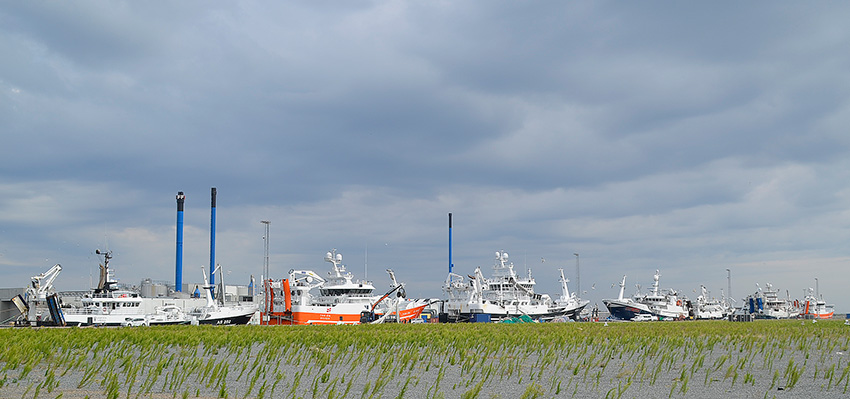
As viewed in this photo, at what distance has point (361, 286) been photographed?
201 ft

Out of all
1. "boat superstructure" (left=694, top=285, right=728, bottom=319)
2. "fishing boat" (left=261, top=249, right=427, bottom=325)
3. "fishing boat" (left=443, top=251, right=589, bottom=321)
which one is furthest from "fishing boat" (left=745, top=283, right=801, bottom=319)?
"fishing boat" (left=261, top=249, right=427, bottom=325)

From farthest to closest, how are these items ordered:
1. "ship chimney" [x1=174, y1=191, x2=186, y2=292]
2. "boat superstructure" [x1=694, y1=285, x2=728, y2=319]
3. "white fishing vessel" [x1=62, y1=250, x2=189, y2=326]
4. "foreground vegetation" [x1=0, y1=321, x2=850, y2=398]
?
"boat superstructure" [x1=694, y1=285, x2=728, y2=319]
"ship chimney" [x1=174, y1=191, x2=186, y2=292]
"white fishing vessel" [x1=62, y1=250, x2=189, y2=326]
"foreground vegetation" [x1=0, y1=321, x2=850, y2=398]

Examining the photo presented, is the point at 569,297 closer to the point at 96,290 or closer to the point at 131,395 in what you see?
the point at 96,290

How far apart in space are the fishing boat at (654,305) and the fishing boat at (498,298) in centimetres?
1022

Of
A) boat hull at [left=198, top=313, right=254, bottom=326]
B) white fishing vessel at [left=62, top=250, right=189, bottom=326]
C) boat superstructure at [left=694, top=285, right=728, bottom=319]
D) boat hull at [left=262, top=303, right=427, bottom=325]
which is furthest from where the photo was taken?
boat superstructure at [left=694, top=285, right=728, bottom=319]

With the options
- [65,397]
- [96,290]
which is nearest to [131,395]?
[65,397]

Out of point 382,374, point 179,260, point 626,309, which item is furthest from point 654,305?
point 382,374

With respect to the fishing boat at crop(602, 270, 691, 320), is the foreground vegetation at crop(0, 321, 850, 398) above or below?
above

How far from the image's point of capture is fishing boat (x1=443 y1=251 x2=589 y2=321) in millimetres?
71312

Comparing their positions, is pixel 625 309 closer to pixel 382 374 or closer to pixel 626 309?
pixel 626 309

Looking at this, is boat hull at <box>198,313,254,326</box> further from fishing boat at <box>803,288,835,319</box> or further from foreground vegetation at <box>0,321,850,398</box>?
fishing boat at <box>803,288,835,319</box>

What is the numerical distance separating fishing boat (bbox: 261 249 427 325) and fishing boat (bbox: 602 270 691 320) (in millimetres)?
36903

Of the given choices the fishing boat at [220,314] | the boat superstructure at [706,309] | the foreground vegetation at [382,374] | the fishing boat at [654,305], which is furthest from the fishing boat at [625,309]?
the foreground vegetation at [382,374]

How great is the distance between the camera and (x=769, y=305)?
10950 centimetres
